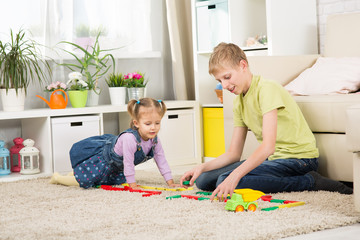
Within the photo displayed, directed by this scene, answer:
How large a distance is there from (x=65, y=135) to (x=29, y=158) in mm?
242

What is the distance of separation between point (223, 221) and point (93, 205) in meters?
0.63

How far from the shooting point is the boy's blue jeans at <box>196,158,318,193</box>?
232 cm

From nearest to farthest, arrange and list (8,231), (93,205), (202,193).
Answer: (8,231) → (93,205) → (202,193)

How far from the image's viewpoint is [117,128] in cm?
406

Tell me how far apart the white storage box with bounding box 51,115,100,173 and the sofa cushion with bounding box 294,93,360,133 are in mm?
1370

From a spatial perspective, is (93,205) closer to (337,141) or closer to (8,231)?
(8,231)

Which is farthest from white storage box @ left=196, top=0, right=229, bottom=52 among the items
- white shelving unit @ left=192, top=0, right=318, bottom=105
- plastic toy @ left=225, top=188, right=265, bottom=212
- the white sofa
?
plastic toy @ left=225, top=188, right=265, bottom=212

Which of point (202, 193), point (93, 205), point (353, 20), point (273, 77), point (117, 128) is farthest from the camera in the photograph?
point (117, 128)

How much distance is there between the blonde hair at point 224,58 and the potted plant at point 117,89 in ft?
5.16

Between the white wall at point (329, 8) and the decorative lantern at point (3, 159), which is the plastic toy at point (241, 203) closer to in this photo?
the decorative lantern at point (3, 159)

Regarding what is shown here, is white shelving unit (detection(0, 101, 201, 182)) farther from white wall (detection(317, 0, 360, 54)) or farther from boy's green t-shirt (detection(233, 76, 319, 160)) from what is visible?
boy's green t-shirt (detection(233, 76, 319, 160))

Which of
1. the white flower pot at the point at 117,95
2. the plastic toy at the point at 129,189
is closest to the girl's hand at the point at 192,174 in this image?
the plastic toy at the point at 129,189

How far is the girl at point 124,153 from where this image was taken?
261 cm

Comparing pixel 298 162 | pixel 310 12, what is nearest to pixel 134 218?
pixel 298 162
